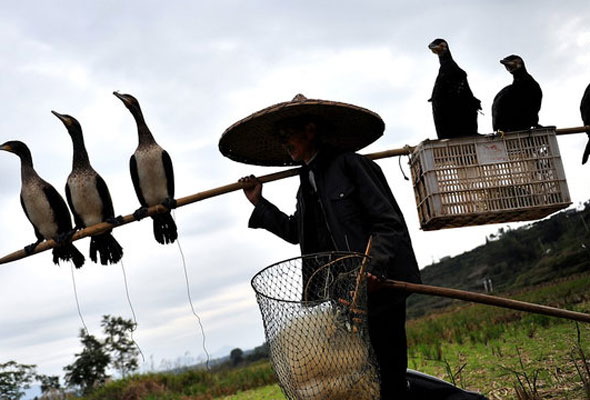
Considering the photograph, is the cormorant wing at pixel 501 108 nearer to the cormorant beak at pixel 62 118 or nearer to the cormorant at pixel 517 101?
the cormorant at pixel 517 101

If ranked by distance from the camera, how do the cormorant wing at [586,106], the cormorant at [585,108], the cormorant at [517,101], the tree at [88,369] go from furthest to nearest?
the tree at [88,369], the cormorant wing at [586,106], the cormorant at [585,108], the cormorant at [517,101]

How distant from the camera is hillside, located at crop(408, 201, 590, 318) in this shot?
977 inches

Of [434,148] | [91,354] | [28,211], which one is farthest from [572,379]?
[91,354]

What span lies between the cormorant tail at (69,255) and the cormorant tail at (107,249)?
0.11 metres

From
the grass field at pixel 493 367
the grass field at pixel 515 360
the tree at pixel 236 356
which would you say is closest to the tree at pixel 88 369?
the grass field at pixel 493 367

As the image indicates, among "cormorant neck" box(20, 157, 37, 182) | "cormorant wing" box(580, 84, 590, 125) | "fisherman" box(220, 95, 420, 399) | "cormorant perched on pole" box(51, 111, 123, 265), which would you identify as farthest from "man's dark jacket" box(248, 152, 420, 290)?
"cormorant wing" box(580, 84, 590, 125)

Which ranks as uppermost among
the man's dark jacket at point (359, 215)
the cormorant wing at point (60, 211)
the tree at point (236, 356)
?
the cormorant wing at point (60, 211)

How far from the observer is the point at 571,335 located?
5801mm

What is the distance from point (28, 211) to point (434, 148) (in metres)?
3.35

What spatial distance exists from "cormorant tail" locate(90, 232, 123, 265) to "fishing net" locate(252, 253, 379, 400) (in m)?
2.13

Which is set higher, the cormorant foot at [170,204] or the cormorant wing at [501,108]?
the cormorant wing at [501,108]

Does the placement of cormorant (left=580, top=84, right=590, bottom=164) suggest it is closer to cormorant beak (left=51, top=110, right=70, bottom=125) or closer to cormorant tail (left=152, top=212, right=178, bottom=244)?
cormorant tail (left=152, top=212, right=178, bottom=244)

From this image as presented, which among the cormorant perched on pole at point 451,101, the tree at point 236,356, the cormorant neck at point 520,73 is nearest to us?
the cormorant perched on pole at point 451,101

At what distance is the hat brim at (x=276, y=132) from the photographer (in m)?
3.44
